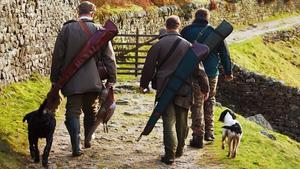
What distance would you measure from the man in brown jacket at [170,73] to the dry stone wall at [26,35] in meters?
4.19

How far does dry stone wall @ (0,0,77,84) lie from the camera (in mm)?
11695

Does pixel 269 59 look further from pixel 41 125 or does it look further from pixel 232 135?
pixel 41 125

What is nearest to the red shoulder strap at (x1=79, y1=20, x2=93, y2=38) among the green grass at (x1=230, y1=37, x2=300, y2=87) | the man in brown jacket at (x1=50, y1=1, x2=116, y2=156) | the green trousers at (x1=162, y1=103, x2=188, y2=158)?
the man in brown jacket at (x1=50, y1=1, x2=116, y2=156)

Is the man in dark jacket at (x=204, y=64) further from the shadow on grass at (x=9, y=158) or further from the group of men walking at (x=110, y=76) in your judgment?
the shadow on grass at (x=9, y=158)

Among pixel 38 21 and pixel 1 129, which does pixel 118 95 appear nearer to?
pixel 38 21

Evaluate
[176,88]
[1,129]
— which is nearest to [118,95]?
[1,129]

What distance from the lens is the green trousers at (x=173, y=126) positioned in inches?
334

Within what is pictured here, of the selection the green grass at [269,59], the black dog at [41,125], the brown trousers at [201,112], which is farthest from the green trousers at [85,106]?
the green grass at [269,59]

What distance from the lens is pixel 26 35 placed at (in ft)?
42.7

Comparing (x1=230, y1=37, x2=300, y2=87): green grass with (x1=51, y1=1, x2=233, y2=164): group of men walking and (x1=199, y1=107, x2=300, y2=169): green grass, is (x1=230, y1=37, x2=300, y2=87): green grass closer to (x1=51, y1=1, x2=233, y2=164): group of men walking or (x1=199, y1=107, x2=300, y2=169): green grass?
(x1=199, y1=107, x2=300, y2=169): green grass

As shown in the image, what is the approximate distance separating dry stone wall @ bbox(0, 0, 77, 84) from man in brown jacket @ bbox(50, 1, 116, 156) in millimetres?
3516

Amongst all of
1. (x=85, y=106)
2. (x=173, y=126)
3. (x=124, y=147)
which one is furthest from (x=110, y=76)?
(x=124, y=147)

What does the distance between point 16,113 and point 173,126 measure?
362 cm

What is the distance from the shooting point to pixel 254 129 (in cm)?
1325
